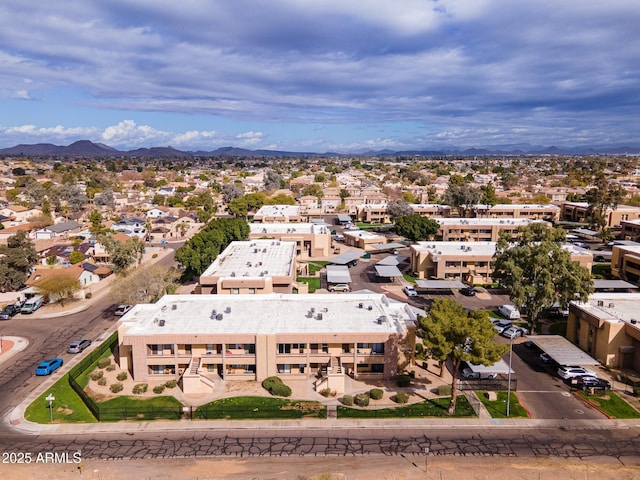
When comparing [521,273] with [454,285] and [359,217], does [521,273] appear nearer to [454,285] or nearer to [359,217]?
[454,285]

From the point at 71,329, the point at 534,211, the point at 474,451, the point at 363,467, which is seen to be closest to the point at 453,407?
the point at 474,451

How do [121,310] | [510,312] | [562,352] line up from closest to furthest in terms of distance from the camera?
1. [562,352]
2. [510,312]
3. [121,310]

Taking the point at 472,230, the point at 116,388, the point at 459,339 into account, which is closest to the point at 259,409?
the point at 116,388

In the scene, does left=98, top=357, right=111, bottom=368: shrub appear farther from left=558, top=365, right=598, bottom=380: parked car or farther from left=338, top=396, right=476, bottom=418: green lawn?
left=558, top=365, right=598, bottom=380: parked car

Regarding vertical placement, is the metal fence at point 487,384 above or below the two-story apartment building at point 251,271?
below

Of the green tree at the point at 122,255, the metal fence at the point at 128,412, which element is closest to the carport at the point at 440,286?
the metal fence at the point at 128,412

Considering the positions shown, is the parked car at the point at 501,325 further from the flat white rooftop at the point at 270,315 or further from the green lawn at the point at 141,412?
the green lawn at the point at 141,412

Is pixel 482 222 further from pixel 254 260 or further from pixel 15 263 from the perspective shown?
pixel 15 263
